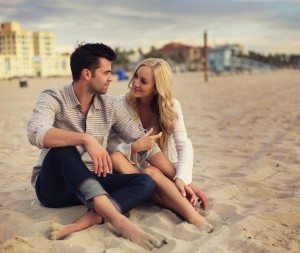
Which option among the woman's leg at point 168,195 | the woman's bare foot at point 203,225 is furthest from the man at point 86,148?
the woman's bare foot at point 203,225

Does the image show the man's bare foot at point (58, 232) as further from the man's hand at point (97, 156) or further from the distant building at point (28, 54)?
the distant building at point (28, 54)

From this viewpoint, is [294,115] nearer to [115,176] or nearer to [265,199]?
[265,199]

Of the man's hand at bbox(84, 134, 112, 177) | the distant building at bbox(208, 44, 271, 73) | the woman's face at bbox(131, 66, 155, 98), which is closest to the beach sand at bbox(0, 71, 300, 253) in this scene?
the man's hand at bbox(84, 134, 112, 177)

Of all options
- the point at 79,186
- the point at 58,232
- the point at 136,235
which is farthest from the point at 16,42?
the point at 136,235

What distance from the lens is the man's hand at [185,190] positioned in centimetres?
342

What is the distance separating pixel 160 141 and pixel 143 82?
507 millimetres

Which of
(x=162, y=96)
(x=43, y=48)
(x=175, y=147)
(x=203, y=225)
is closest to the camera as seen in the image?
(x=203, y=225)

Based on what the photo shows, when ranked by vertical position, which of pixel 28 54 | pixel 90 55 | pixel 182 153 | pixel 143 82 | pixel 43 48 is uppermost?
pixel 43 48

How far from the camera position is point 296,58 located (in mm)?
125875

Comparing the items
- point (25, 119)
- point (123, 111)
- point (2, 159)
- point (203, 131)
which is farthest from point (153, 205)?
point (25, 119)

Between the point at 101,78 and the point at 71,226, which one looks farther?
the point at 101,78

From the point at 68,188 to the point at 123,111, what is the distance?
0.72 metres

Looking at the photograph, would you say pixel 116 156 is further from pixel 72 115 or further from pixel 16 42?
pixel 16 42

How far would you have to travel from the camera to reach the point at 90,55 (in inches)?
130
